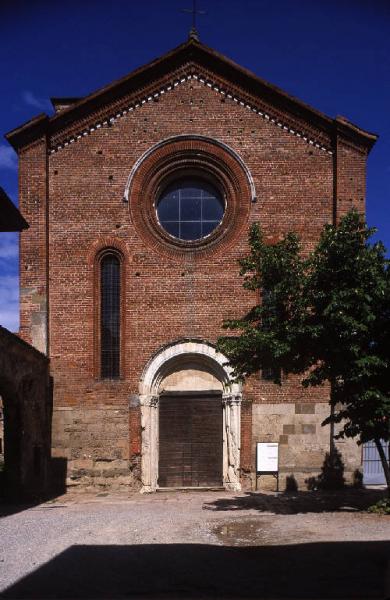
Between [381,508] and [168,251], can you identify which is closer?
[381,508]

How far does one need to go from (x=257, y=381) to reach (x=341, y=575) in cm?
791

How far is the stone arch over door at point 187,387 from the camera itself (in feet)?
47.7

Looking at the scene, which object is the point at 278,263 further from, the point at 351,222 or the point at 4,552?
the point at 4,552

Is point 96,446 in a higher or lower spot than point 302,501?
higher

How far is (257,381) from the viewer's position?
14695 millimetres

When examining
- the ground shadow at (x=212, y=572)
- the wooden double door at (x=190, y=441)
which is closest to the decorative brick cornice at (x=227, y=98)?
the wooden double door at (x=190, y=441)

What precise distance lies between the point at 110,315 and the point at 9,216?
12.8ft

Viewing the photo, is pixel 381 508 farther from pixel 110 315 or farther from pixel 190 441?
pixel 110 315

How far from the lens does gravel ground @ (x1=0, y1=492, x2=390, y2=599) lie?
656cm

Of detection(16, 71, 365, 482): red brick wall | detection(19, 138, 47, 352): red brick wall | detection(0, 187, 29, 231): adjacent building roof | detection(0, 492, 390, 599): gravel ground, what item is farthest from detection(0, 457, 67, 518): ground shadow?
detection(0, 187, 29, 231): adjacent building roof

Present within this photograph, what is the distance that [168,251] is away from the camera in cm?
1519

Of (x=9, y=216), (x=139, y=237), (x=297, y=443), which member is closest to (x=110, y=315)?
(x=139, y=237)

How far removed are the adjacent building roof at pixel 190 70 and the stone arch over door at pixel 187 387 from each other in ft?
21.3

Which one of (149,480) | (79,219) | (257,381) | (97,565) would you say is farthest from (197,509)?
(79,219)
